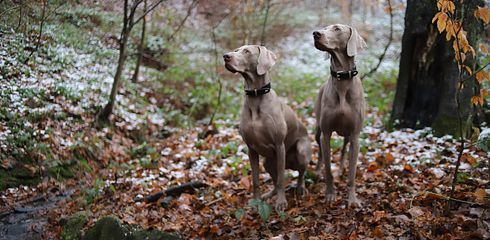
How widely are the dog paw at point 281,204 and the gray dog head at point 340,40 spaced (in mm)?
1796

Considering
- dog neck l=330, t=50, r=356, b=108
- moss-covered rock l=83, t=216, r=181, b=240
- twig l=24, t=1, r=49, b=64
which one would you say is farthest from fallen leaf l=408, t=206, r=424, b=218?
twig l=24, t=1, r=49, b=64

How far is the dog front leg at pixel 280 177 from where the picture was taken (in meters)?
4.99

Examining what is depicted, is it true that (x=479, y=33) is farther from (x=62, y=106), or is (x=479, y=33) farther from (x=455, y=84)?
(x=62, y=106)

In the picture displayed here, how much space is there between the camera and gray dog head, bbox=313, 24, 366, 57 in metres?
4.45

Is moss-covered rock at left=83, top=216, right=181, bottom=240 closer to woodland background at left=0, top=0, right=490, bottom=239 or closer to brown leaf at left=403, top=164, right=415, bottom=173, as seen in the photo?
woodland background at left=0, top=0, right=490, bottom=239

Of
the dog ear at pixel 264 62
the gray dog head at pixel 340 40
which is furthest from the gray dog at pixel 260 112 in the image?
the gray dog head at pixel 340 40

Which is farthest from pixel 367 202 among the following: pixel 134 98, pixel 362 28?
pixel 362 28

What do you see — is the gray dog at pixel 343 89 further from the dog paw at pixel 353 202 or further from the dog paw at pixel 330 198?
the dog paw at pixel 330 198

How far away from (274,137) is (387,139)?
9.95 ft

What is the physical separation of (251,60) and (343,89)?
1037mm

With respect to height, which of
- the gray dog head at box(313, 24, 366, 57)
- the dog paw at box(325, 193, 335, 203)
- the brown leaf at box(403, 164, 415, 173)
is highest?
the gray dog head at box(313, 24, 366, 57)

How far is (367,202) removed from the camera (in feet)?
15.8

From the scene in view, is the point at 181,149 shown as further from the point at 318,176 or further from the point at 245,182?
the point at 318,176

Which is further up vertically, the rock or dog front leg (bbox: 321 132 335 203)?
dog front leg (bbox: 321 132 335 203)
